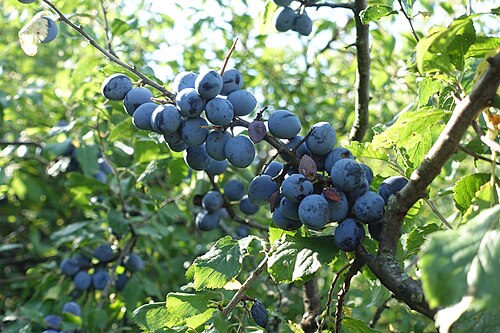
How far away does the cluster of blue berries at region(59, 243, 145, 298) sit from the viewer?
230cm

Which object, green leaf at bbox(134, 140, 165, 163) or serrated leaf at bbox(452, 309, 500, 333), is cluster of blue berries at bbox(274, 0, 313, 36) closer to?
green leaf at bbox(134, 140, 165, 163)

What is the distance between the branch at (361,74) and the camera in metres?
1.61

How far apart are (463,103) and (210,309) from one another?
26.2 inches

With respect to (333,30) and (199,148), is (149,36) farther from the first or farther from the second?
(199,148)

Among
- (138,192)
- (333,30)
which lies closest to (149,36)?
(333,30)

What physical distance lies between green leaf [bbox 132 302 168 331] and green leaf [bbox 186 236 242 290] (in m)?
0.12

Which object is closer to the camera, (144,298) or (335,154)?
(335,154)

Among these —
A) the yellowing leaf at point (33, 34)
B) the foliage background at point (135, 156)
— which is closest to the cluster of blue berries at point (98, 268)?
the foliage background at point (135, 156)

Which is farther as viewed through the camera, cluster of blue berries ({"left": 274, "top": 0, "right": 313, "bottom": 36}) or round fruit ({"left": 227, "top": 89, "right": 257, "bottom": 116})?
cluster of blue berries ({"left": 274, "top": 0, "right": 313, "bottom": 36})

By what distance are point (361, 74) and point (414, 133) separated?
0.57m

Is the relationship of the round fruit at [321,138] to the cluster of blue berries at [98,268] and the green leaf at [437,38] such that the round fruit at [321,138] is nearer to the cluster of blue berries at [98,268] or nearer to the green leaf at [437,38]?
the green leaf at [437,38]

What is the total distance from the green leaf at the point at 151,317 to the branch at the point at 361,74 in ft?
2.72

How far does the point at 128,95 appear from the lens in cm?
129

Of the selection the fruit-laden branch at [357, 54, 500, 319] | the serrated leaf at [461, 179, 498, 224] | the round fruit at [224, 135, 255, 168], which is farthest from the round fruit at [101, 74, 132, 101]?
the serrated leaf at [461, 179, 498, 224]
